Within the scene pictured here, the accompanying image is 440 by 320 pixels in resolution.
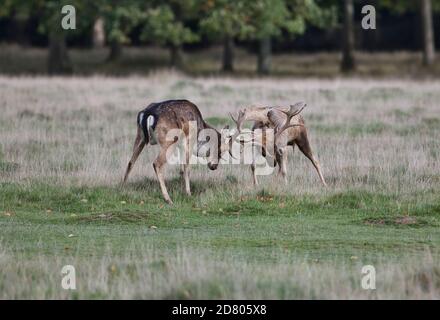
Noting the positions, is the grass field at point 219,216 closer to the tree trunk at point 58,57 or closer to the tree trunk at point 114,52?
the tree trunk at point 58,57

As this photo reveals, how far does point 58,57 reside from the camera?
48406mm


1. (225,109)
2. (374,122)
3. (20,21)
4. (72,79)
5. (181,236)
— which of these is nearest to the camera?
(181,236)

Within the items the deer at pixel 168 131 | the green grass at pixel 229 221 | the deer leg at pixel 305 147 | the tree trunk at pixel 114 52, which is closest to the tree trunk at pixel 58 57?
the tree trunk at pixel 114 52

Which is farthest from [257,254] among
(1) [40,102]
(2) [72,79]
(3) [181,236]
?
(2) [72,79]

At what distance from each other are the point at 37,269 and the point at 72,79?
90.7 feet

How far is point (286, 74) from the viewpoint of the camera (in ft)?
154

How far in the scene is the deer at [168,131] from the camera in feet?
51.7

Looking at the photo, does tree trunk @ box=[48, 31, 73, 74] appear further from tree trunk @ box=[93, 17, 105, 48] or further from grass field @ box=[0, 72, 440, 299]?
grass field @ box=[0, 72, 440, 299]

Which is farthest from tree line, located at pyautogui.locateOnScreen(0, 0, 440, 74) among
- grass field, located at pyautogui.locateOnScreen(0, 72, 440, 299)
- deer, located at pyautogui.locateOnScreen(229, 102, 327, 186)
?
deer, located at pyautogui.locateOnScreen(229, 102, 327, 186)

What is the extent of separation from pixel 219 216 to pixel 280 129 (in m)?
2.35

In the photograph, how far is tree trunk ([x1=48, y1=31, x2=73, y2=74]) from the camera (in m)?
47.5

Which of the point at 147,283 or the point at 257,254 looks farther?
the point at 257,254
